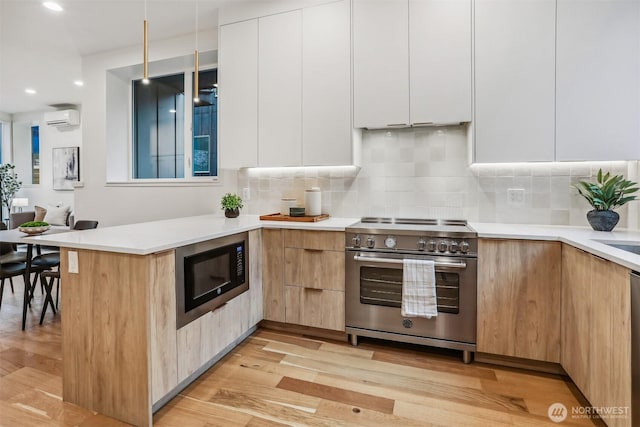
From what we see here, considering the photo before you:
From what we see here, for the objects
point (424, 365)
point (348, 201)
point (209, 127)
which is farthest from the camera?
point (209, 127)

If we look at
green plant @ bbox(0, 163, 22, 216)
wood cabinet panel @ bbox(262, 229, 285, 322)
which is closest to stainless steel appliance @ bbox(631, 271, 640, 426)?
wood cabinet panel @ bbox(262, 229, 285, 322)

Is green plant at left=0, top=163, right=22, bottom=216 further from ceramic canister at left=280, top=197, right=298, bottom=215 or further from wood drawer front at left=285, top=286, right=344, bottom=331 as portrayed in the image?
wood drawer front at left=285, top=286, right=344, bottom=331

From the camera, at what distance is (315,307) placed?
8.55 ft

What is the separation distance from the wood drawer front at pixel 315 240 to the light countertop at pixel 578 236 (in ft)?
3.21

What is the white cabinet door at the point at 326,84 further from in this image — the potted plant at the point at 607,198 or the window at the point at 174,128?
the potted plant at the point at 607,198

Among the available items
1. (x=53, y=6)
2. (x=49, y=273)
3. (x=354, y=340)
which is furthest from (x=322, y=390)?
(x=53, y=6)

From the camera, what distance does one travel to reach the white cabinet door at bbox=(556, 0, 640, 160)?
6.97 ft

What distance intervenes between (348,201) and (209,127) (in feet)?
6.13

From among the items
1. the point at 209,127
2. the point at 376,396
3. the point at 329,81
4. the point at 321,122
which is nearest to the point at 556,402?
the point at 376,396

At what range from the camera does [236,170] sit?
134 inches

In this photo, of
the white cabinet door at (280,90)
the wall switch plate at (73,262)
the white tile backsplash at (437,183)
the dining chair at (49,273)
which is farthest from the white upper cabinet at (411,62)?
the dining chair at (49,273)

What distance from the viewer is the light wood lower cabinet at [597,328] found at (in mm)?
1428

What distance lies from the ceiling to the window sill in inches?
61.3

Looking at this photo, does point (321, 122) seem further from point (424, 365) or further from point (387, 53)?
point (424, 365)
